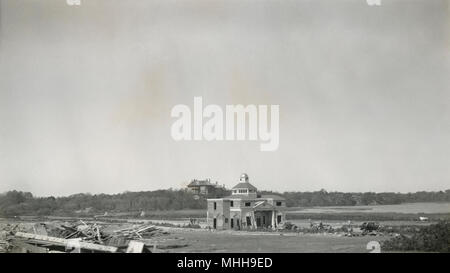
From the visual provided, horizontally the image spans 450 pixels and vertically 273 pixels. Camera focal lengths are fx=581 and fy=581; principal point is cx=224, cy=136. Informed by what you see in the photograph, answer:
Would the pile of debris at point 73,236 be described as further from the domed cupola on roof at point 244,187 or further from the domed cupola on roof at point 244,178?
the domed cupola on roof at point 244,178

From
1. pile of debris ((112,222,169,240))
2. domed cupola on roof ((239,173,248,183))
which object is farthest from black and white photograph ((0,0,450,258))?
pile of debris ((112,222,169,240))

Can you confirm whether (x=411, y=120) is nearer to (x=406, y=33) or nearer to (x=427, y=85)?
(x=427, y=85)

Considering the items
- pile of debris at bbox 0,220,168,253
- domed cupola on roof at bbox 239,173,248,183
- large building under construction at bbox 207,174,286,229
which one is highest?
domed cupola on roof at bbox 239,173,248,183

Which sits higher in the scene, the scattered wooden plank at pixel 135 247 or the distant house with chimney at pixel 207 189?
the distant house with chimney at pixel 207 189

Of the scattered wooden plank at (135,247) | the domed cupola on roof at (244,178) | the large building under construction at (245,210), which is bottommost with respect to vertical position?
the scattered wooden plank at (135,247)

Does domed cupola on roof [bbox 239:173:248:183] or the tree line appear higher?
domed cupola on roof [bbox 239:173:248:183]

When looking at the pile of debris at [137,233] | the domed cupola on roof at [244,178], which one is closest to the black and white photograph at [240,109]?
the domed cupola on roof at [244,178]

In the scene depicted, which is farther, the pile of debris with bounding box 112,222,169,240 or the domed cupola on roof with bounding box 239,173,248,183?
the pile of debris with bounding box 112,222,169,240

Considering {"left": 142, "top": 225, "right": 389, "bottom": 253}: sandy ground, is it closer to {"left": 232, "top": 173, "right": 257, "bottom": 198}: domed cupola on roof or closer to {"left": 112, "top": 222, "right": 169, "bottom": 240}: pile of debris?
{"left": 112, "top": 222, "right": 169, "bottom": 240}: pile of debris

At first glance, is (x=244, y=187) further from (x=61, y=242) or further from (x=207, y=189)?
(x=61, y=242)
